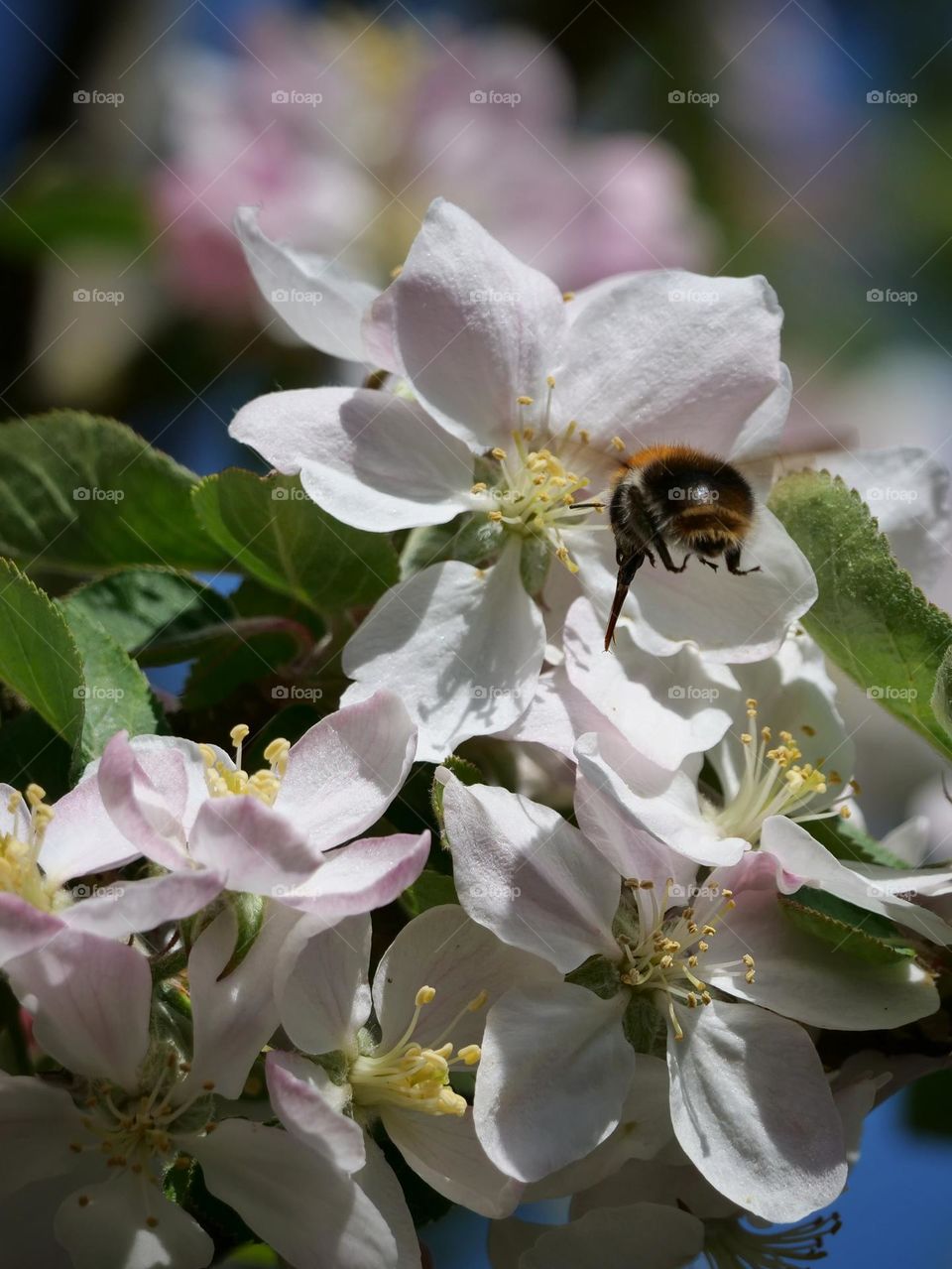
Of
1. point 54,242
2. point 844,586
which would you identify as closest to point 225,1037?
point 844,586

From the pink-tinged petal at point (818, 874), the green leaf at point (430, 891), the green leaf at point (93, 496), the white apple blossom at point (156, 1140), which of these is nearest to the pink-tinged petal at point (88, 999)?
the white apple blossom at point (156, 1140)

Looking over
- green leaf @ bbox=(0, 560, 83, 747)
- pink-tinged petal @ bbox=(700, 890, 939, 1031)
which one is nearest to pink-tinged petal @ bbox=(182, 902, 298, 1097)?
green leaf @ bbox=(0, 560, 83, 747)

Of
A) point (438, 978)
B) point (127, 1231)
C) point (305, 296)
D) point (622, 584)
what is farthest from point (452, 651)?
point (127, 1231)

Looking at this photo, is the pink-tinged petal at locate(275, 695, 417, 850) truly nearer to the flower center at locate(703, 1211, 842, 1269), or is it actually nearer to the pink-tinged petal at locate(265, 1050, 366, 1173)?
the pink-tinged petal at locate(265, 1050, 366, 1173)

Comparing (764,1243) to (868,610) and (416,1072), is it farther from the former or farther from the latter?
(868,610)

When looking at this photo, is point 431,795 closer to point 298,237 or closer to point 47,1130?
→ point 47,1130

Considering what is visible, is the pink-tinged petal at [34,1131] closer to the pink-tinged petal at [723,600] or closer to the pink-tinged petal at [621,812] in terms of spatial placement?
the pink-tinged petal at [621,812]
